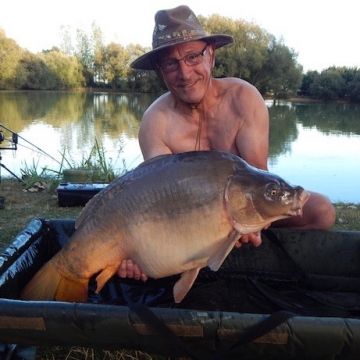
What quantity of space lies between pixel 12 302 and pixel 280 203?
2.40 feet

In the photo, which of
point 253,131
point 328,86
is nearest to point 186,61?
point 253,131

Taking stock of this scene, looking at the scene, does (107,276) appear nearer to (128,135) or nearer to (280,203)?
(280,203)

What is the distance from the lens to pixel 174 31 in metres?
1.65

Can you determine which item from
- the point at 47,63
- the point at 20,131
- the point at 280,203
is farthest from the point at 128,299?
the point at 47,63

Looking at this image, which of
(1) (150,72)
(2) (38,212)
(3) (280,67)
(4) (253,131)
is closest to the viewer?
(4) (253,131)

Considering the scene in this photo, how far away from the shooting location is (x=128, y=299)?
5.41 feet

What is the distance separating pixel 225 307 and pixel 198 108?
2.77 ft

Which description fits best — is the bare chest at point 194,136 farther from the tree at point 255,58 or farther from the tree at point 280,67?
the tree at point 280,67

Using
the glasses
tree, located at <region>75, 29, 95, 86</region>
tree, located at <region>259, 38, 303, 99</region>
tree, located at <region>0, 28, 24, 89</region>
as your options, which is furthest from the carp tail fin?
tree, located at <region>75, 29, 95, 86</region>

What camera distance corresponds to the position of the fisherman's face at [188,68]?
1681 millimetres

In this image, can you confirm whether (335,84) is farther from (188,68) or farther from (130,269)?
(130,269)

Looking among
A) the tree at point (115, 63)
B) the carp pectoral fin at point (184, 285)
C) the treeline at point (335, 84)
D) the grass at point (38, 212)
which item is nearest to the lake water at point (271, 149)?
the grass at point (38, 212)

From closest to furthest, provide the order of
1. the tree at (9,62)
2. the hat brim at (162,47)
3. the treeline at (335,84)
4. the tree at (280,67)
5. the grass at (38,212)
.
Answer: the grass at (38,212)
the hat brim at (162,47)
the tree at (280,67)
the tree at (9,62)
the treeline at (335,84)

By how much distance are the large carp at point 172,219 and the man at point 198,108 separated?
54 cm
